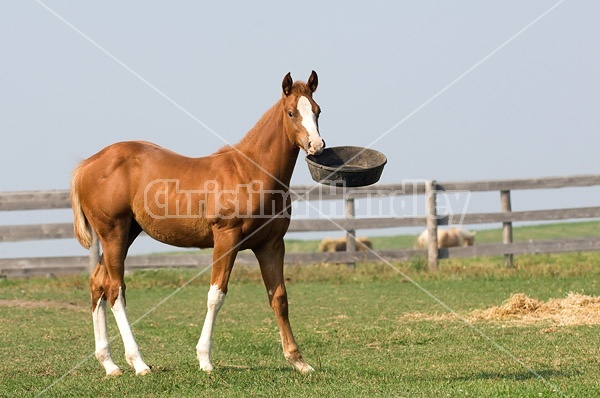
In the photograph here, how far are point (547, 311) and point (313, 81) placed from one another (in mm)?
5478

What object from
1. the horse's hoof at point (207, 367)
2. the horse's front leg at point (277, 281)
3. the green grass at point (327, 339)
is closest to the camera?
the green grass at point (327, 339)

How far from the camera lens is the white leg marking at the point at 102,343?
748 cm

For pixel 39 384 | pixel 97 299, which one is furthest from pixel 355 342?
pixel 39 384

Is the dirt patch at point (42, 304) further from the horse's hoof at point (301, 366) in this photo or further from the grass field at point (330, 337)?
the horse's hoof at point (301, 366)

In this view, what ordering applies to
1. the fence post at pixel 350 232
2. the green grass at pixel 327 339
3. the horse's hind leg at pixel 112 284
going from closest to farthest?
the green grass at pixel 327 339 < the horse's hind leg at pixel 112 284 < the fence post at pixel 350 232

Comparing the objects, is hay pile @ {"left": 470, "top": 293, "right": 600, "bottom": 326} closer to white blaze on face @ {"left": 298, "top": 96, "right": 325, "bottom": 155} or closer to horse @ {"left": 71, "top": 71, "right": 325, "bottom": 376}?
horse @ {"left": 71, "top": 71, "right": 325, "bottom": 376}

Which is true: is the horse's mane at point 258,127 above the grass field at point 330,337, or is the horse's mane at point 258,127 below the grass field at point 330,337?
above

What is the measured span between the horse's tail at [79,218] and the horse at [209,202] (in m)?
0.05

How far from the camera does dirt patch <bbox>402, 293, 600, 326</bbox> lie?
1045 centimetres

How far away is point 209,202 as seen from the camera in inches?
287

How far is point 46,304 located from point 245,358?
20.6 ft

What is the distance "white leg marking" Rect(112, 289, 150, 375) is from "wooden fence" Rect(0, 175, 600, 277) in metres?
9.83

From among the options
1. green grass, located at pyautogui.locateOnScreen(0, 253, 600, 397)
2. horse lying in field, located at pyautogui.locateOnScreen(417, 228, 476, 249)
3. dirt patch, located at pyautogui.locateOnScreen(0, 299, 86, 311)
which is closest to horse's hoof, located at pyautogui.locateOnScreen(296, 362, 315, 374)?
green grass, located at pyautogui.locateOnScreen(0, 253, 600, 397)

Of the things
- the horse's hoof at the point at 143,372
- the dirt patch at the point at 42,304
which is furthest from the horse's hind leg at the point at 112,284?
the dirt patch at the point at 42,304
